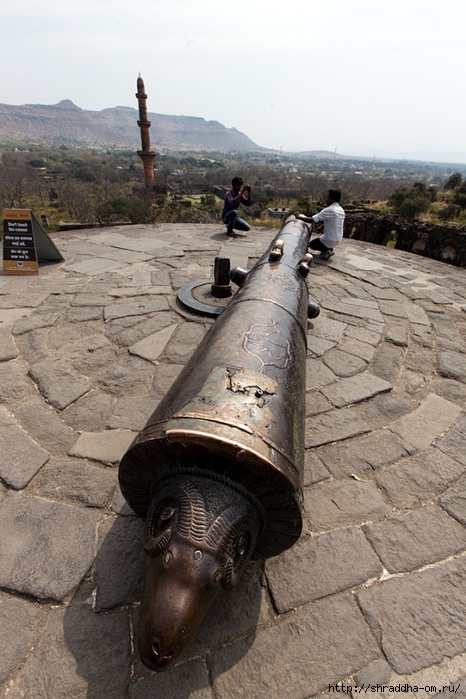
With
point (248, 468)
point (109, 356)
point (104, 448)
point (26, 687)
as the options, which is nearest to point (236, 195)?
point (109, 356)

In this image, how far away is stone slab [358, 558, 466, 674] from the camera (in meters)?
1.54

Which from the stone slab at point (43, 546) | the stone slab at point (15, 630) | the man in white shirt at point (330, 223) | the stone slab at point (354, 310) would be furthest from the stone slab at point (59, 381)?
the man in white shirt at point (330, 223)

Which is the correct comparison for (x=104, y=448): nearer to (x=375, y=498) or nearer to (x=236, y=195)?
(x=375, y=498)

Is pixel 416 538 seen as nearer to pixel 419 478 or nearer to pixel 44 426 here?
pixel 419 478

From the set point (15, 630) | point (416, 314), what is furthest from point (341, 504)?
point (416, 314)

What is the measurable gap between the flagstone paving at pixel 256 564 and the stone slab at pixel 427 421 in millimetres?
17

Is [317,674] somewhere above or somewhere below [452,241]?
below

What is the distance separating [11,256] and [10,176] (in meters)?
48.0

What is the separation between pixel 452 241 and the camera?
Result: 7.48 m

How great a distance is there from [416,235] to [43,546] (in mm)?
9204

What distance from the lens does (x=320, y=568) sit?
184 centimetres

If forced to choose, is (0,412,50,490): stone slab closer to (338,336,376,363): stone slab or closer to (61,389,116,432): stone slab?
(61,389,116,432): stone slab

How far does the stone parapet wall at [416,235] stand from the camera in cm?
747

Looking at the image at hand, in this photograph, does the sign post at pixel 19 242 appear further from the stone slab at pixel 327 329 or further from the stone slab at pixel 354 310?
the stone slab at pixel 354 310
